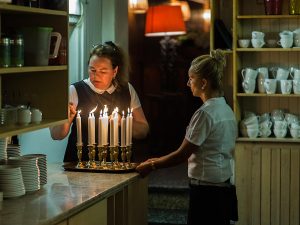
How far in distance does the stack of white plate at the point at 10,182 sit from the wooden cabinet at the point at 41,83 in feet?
1.58

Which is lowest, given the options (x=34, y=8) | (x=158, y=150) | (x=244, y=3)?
(x=158, y=150)

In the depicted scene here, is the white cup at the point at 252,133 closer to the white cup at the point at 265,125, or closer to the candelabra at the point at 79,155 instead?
the white cup at the point at 265,125

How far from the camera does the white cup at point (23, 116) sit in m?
3.19

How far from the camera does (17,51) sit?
3.10 meters

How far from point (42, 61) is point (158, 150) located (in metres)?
5.22

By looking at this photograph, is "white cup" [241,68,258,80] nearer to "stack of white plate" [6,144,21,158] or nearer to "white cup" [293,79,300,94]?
"white cup" [293,79,300,94]

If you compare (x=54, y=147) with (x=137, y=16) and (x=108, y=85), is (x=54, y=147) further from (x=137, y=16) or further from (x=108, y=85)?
(x=137, y=16)

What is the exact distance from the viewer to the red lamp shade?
755 centimetres

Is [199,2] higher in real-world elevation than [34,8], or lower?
higher

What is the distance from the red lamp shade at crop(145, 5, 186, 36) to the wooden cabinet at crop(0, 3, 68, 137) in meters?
4.06

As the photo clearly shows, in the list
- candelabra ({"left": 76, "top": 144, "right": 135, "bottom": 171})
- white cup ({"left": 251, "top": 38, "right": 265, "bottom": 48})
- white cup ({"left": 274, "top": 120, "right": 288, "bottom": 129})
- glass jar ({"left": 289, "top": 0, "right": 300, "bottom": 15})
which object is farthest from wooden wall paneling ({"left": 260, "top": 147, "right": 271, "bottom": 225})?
candelabra ({"left": 76, "top": 144, "right": 135, "bottom": 171})

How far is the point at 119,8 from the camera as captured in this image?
18.2ft

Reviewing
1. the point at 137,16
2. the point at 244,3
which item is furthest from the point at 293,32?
the point at 137,16

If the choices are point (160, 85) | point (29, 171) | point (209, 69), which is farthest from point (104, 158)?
point (160, 85)
